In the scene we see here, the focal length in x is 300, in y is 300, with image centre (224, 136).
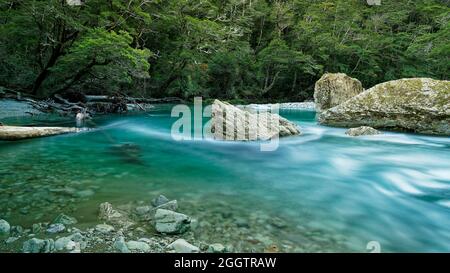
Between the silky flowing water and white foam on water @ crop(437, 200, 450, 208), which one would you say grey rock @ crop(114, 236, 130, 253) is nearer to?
the silky flowing water

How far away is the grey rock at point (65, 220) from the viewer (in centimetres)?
282

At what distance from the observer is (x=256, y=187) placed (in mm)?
4211

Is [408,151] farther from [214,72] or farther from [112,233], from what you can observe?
[214,72]

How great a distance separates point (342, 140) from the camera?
8.34 metres

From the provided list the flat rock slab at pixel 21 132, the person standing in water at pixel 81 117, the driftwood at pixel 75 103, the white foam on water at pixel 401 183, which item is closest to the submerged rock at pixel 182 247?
the white foam on water at pixel 401 183

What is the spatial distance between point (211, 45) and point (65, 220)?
19.2 m

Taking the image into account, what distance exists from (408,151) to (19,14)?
1313 cm

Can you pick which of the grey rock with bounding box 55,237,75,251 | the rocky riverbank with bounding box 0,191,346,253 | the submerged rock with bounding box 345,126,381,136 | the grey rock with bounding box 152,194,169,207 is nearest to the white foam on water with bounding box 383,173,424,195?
the rocky riverbank with bounding box 0,191,346,253

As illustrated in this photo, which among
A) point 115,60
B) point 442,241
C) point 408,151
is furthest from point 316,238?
point 115,60

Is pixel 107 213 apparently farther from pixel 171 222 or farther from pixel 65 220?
pixel 171 222

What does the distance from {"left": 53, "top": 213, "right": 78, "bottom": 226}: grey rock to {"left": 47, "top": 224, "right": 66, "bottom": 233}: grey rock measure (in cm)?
8

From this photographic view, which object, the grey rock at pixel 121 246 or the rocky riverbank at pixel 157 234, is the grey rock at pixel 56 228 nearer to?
the rocky riverbank at pixel 157 234

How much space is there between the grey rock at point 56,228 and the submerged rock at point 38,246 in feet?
0.95

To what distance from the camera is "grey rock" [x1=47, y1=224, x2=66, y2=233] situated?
2654 millimetres
